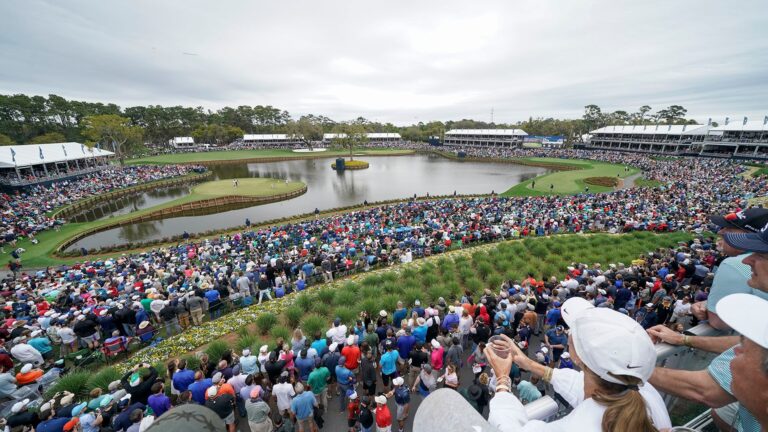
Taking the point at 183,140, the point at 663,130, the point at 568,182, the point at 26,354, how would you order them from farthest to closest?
the point at 183,140
the point at 663,130
the point at 568,182
the point at 26,354

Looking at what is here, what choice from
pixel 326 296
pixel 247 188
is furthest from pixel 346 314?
pixel 247 188

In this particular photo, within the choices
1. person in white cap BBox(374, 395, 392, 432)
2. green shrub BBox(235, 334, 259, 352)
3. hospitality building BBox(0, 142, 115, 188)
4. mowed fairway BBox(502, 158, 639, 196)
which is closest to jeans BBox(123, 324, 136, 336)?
green shrub BBox(235, 334, 259, 352)

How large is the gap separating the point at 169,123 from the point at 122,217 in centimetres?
9327

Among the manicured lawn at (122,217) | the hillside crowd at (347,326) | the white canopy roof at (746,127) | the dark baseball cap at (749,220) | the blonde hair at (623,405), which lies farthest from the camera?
the white canopy roof at (746,127)

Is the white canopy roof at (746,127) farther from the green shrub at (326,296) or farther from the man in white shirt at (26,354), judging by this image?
the man in white shirt at (26,354)

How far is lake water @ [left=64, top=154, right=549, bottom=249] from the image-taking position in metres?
30.7

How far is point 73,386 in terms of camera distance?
7211mm

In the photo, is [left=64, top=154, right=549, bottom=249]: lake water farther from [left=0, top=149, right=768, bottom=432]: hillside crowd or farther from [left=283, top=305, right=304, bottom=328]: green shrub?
[left=283, top=305, right=304, bottom=328]: green shrub

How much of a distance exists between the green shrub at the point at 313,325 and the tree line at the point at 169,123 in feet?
228

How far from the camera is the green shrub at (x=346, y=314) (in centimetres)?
980

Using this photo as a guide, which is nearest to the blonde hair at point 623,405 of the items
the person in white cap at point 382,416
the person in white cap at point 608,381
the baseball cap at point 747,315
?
the person in white cap at point 608,381

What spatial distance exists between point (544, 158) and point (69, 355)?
8467 centimetres

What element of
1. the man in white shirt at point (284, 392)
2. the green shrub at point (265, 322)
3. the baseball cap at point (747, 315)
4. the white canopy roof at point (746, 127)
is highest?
the white canopy roof at point (746, 127)

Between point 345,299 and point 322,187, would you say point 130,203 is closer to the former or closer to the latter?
point 322,187
